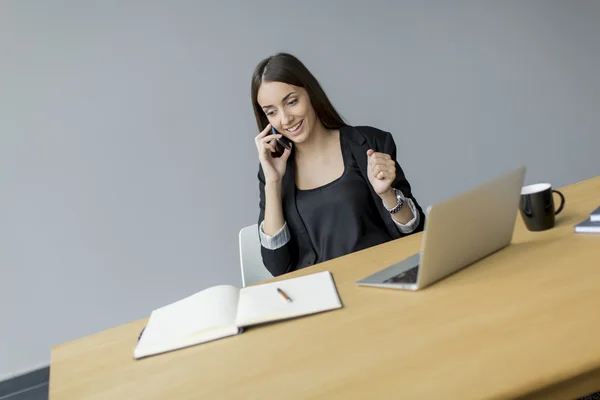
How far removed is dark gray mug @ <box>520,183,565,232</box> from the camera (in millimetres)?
1316

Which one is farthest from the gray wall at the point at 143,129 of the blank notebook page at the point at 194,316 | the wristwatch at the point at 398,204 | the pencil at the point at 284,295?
the pencil at the point at 284,295

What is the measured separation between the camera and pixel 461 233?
1110 mm

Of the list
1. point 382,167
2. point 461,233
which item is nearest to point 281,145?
point 382,167

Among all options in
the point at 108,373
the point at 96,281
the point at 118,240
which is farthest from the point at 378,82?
the point at 108,373

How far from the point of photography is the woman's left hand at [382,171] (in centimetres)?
165

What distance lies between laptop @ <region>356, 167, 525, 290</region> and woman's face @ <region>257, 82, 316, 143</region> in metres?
0.73

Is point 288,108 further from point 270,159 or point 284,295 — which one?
point 284,295

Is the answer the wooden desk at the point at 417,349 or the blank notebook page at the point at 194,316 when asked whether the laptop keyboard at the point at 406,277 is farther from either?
the blank notebook page at the point at 194,316

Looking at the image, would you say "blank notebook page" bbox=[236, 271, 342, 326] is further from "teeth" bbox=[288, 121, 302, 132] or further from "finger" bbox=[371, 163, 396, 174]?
"teeth" bbox=[288, 121, 302, 132]

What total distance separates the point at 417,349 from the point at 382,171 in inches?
32.5

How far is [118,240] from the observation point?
2.87 m

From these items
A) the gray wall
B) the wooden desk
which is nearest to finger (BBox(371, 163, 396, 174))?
the wooden desk

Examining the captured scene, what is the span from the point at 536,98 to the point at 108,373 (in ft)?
10.7

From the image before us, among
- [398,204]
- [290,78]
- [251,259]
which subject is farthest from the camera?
[251,259]
